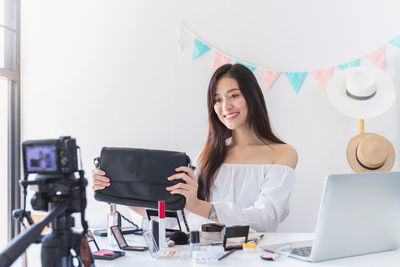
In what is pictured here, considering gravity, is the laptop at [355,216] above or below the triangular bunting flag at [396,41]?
below

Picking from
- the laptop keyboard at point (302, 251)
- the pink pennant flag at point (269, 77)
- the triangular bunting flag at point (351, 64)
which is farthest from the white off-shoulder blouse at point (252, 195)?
the triangular bunting flag at point (351, 64)

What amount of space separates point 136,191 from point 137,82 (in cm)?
133

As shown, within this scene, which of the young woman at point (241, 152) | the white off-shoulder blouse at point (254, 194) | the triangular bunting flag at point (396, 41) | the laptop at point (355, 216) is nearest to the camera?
the laptop at point (355, 216)

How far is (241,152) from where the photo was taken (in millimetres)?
2018

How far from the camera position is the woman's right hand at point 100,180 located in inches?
53.0

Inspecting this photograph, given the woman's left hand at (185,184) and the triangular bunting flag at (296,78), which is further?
the triangular bunting flag at (296,78)

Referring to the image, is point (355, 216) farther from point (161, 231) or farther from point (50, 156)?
point (50, 156)

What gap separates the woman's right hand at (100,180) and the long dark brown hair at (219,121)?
66 cm

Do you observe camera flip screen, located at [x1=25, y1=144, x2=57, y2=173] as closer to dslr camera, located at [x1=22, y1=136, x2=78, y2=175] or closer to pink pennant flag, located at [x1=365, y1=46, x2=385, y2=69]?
dslr camera, located at [x1=22, y1=136, x2=78, y2=175]

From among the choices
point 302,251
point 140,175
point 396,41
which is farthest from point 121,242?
point 396,41

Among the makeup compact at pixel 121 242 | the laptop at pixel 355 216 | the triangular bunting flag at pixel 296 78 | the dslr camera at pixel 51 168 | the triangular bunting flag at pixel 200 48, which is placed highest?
the triangular bunting flag at pixel 200 48

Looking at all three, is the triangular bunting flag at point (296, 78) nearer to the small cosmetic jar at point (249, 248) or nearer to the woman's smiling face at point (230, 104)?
the woman's smiling face at point (230, 104)

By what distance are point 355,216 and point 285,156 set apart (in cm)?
90

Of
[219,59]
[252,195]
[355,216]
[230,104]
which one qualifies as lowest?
[252,195]
